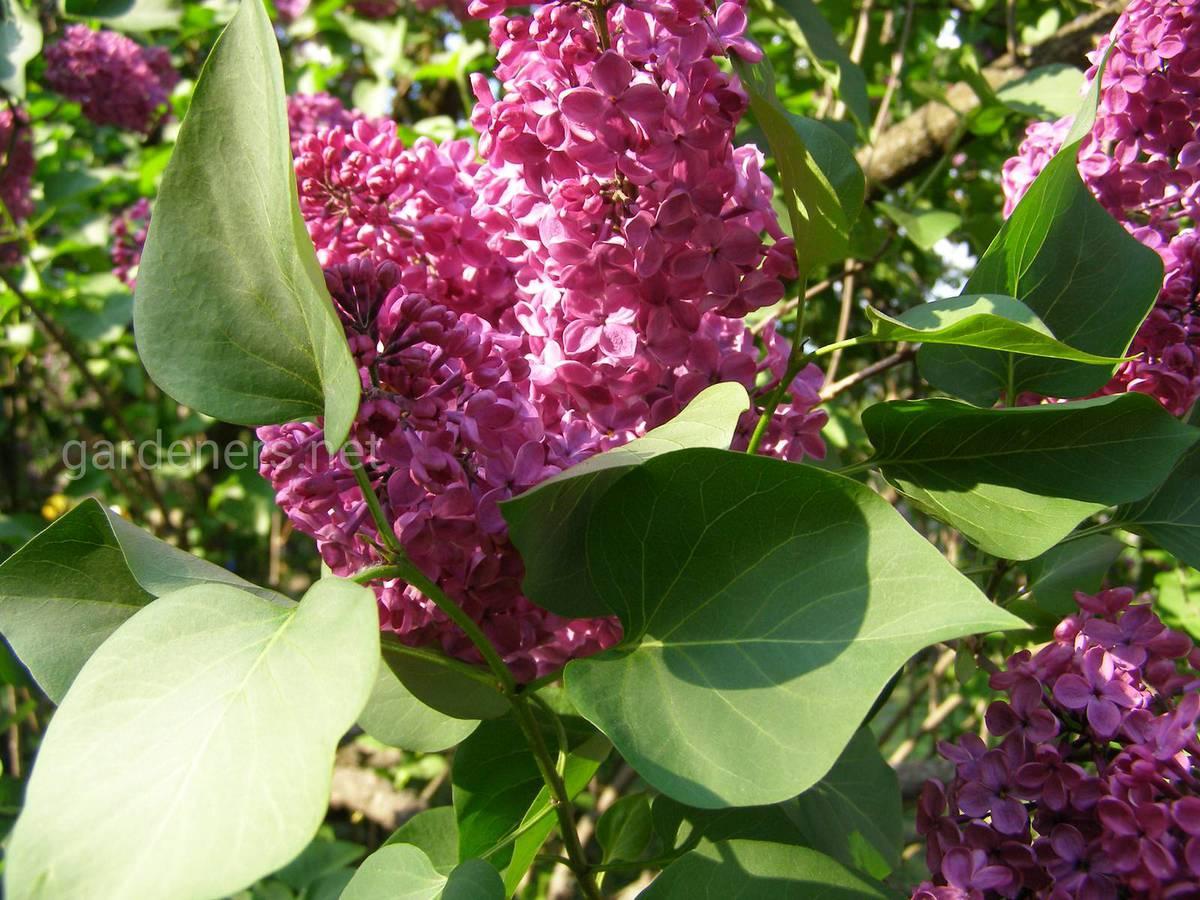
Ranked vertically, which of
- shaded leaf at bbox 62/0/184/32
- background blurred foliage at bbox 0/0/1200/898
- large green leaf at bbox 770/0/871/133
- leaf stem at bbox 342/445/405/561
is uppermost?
large green leaf at bbox 770/0/871/133

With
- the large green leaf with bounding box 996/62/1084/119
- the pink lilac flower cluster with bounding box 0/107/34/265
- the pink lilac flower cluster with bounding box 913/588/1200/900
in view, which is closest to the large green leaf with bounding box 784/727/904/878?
the pink lilac flower cluster with bounding box 913/588/1200/900

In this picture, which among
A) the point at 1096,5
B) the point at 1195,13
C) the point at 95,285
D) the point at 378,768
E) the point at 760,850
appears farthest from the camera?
the point at 378,768

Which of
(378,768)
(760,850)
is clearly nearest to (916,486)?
(760,850)

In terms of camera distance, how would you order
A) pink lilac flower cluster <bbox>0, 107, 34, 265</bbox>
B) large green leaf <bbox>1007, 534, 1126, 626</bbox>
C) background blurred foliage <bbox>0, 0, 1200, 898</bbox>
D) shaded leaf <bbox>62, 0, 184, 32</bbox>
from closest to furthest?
large green leaf <bbox>1007, 534, 1126, 626</bbox> → background blurred foliage <bbox>0, 0, 1200, 898</bbox> → shaded leaf <bbox>62, 0, 184, 32</bbox> → pink lilac flower cluster <bbox>0, 107, 34, 265</bbox>

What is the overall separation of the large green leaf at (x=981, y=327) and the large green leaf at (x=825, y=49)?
65cm

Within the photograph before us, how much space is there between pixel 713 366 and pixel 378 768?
1966 mm

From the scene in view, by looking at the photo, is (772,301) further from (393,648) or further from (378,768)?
(378,768)

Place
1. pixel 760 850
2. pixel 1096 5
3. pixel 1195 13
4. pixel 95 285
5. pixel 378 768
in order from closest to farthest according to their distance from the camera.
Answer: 1. pixel 760 850
2. pixel 1195 13
3. pixel 1096 5
4. pixel 95 285
5. pixel 378 768

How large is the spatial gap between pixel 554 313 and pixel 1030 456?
34 cm

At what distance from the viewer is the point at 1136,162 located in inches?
32.2

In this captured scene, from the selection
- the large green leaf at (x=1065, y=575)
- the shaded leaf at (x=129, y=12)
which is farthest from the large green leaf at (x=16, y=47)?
the large green leaf at (x=1065, y=575)

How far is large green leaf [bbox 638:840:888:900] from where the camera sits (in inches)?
23.6

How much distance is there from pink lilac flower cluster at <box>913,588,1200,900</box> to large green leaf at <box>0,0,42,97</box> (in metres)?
1.80

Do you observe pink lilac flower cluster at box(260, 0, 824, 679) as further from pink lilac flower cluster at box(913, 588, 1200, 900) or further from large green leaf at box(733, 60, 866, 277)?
pink lilac flower cluster at box(913, 588, 1200, 900)
